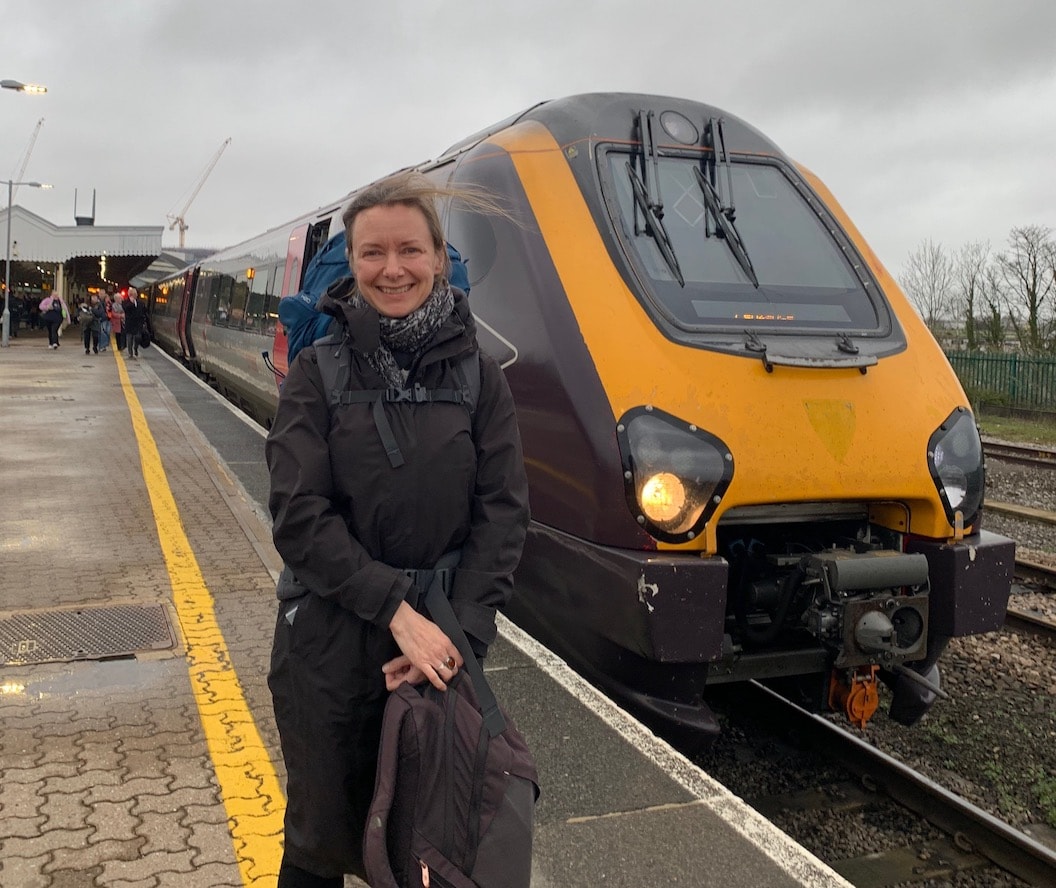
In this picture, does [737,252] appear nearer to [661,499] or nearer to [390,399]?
[661,499]

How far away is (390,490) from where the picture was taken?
2.09 metres

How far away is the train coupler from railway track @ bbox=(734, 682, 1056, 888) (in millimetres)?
444

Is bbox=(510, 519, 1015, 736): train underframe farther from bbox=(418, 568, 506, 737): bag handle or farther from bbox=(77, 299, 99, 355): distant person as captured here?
bbox=(77, 299, 99, 355): distant person

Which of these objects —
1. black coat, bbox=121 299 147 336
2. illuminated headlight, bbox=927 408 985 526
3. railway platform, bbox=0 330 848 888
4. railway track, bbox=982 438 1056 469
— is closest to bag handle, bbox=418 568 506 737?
railway platform, bbox=0 330 848 888

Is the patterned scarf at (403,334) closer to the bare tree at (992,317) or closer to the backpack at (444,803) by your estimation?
the backpack at (444,803)

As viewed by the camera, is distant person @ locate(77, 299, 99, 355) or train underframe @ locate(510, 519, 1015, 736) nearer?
train underframe @ locate(510, 519, 1015, 736)

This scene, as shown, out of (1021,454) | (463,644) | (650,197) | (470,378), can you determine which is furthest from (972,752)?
(1021,454)

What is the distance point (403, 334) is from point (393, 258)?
166 mm

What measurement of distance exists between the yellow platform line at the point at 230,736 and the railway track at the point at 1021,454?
10276 mm

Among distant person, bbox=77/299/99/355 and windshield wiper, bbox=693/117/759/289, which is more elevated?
windshield wiper, bbox=693/117/759/289

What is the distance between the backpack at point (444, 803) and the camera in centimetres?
195

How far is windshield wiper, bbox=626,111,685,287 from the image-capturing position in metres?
4.43

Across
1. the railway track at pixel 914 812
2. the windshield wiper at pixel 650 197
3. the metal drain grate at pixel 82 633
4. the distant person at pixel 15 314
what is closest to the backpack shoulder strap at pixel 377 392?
→ the windshield wiper at pixel 650 197

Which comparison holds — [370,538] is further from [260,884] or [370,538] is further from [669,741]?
[669,741]
